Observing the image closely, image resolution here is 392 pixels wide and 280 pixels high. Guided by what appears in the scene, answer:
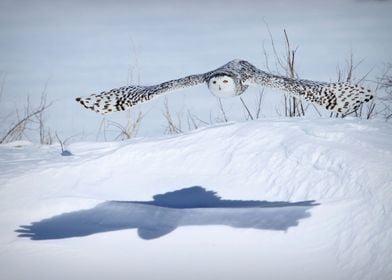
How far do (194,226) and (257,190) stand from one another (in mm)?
367

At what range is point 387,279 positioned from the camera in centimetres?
155

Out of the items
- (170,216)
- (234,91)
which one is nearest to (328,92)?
(234,91)

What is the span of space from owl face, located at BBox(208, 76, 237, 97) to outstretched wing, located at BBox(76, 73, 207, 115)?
0.34ft

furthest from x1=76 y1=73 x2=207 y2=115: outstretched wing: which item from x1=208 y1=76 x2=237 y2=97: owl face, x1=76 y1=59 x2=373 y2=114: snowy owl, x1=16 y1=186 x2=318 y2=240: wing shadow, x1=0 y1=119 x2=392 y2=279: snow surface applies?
x1=16 y1=186 x2=318 y2=240: wing shadow

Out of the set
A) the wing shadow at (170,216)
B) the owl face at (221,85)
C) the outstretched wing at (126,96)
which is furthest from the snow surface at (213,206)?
the owl face at (221,85)

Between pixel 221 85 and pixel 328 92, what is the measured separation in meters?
0.61

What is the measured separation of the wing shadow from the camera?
1.96 metres

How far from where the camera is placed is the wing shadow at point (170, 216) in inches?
77.0

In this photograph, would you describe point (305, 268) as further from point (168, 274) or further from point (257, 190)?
point (257, 190)

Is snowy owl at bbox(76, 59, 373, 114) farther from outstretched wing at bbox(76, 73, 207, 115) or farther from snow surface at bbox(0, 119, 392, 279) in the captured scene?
snow surface at bbox(0, 119, 392, 279)

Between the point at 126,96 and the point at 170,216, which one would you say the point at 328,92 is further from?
the point at 170,216

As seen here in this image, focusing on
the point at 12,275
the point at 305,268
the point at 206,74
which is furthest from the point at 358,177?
the point at 206,74

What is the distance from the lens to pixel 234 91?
3.30 meters

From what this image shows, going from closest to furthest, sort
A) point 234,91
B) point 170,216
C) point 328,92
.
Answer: point 170,216, point 328,92, point 234,91
